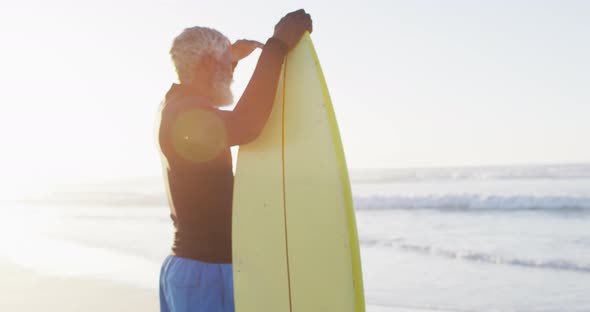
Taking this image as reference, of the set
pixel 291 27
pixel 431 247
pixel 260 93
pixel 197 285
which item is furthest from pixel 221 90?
pixel 431 247

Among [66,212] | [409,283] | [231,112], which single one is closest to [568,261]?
[409,283]

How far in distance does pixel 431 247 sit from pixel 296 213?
6.24 meters

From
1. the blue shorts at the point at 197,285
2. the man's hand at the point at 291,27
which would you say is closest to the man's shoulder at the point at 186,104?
the man's hand at the point at 291,27

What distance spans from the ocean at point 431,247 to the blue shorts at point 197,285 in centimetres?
322

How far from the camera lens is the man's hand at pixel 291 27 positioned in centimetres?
193

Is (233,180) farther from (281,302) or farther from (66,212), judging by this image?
(66,212)

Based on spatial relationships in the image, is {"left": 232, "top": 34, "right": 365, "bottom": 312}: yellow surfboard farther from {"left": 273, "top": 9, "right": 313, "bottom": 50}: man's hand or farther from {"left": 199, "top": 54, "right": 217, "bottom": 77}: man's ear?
{"left": 199, "top": 54, "right": 217, "bottom": 77}: man's ear

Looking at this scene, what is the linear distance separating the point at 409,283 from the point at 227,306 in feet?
13.4

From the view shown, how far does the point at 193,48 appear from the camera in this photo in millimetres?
1791

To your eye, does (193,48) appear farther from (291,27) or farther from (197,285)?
(197,285)

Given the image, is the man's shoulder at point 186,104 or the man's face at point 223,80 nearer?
the man's shoulder at point 186,104

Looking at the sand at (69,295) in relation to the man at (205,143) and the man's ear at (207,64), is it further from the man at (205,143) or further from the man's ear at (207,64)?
the man's ear at (207,64)

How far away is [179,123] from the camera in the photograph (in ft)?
5.63

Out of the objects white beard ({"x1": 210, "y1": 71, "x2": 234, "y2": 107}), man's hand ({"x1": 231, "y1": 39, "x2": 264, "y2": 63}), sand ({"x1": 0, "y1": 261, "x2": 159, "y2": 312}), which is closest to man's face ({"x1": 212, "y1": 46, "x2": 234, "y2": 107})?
white beard ({"x1": 210, "y1": 71, "x2": 234, "y2": 107})
